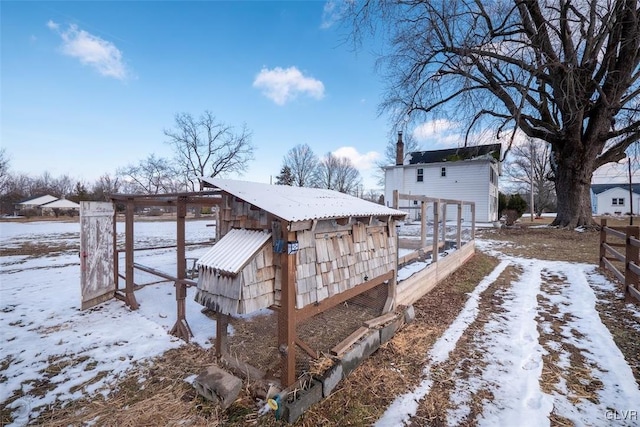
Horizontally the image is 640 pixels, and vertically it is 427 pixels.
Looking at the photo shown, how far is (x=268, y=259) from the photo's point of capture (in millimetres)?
2746

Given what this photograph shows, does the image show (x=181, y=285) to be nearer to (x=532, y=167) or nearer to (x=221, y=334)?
(x=221, y=334)

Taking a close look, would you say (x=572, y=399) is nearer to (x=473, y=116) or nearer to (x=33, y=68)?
(x=33, y=68)

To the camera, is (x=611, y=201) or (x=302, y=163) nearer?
(x=611, y=201)

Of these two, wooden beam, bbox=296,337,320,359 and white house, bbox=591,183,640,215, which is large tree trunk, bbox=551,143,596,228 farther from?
white house, bbox=591,183,640,215

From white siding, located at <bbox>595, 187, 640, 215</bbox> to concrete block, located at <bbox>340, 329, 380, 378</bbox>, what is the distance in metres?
61.9

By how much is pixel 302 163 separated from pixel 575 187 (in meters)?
39.2

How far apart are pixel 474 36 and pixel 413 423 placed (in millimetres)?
14135

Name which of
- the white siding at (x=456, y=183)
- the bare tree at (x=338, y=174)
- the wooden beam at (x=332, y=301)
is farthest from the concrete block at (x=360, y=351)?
the bare tree at (x=338, y=174)

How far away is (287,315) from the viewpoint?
2.67 m

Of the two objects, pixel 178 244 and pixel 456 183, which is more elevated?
pixel 456 183

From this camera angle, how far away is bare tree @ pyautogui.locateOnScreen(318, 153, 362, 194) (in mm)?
51094

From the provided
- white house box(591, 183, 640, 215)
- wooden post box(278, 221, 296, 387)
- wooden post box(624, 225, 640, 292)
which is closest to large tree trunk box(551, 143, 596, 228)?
wooden post box(624, 225, 640, 292)

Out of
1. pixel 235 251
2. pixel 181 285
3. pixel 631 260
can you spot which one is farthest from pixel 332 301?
pixel 631 260

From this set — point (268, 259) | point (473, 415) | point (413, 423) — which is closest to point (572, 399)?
point (473, 415)
